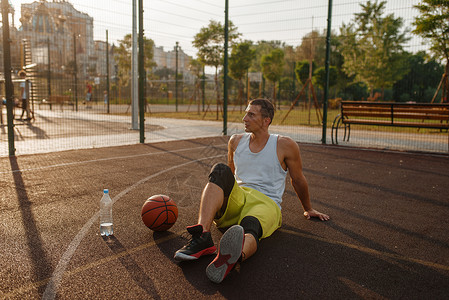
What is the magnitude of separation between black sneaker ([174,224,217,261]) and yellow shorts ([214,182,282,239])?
45 centimetres

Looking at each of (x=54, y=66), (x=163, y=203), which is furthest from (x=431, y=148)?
(x=54, y=66)

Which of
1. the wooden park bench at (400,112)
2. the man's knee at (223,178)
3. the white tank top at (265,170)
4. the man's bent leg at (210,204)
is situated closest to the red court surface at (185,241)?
the man's bent leg at (210,204)

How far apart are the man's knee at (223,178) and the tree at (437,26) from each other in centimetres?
1138

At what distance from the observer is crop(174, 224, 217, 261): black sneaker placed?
9.68ft

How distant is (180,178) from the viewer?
6.27 meters

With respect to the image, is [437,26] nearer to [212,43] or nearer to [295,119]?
[295,119]

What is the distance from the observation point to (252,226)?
10.3 feet

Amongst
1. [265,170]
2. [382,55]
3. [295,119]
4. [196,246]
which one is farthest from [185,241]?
[382,55]

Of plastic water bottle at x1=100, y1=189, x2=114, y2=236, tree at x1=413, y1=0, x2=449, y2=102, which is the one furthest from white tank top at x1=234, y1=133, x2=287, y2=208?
tree at x1=413, y1=0, x2=449, y2=102

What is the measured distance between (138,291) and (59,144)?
8.15m

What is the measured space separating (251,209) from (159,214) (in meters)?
0.90

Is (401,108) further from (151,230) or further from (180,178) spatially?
(151,230)

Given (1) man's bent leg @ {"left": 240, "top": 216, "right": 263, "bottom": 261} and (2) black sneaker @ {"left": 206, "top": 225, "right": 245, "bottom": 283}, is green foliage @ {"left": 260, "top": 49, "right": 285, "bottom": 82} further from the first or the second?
(2) black sneaker @ {"left": 206, "top": 225, "right": 245, "bottom": 283}

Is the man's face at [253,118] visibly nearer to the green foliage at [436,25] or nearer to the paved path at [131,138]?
the paved path at [131,138]
